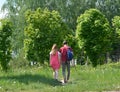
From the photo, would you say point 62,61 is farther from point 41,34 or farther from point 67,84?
point 41,34

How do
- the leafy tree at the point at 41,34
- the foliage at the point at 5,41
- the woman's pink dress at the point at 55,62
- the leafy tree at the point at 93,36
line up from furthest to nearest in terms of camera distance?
the leafy tree at the point at 41,34 → the leafy tree at the point at 93,36 → the foliage at the point at 5,41 → the woman's pink dress at the point at 55,62

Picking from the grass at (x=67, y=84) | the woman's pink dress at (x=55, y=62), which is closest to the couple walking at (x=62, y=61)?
the woman's pink dress at (x=55, y=62)

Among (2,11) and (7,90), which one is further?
(2,11)

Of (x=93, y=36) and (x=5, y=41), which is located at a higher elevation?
(x=93, y=36)

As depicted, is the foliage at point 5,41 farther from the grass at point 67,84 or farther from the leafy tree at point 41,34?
the leafy tree at point 41,34

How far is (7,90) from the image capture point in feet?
51.3

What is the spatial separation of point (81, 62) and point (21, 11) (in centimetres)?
1208

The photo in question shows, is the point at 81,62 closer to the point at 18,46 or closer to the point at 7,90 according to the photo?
the point at 18,46

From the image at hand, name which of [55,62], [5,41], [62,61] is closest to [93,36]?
[5,41]

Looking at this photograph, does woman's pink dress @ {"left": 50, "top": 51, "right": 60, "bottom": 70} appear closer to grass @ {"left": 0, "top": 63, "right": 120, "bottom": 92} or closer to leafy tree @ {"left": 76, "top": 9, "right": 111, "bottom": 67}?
grass @ {"left": 0, "top": 63, "right": 120, "bottom": 92}

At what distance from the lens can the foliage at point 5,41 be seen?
72.8 feet

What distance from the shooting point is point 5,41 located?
890 inches

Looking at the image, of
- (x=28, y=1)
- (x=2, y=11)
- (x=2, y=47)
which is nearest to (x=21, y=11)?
(x=28, y=1)

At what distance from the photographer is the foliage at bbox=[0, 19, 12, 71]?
22.2 m
